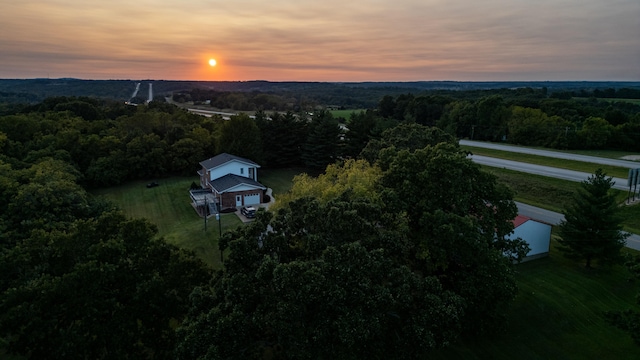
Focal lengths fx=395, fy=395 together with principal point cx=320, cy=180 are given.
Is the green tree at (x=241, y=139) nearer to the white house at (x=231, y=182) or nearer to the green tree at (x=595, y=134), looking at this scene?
the white house at (x=231, y=182)

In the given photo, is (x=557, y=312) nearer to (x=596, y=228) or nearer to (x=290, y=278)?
(x=596, y=228)

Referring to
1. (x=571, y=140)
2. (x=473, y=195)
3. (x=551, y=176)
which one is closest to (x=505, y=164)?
(x=551, y=176)

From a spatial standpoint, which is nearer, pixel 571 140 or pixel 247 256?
pixel 247 256

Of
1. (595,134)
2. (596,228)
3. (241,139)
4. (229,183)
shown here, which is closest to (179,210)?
(229,183)

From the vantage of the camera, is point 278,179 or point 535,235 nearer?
point 535,235

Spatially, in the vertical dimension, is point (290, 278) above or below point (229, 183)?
above

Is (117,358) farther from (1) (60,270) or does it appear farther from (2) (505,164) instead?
(2) (505,164)

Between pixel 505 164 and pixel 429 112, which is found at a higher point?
pixel 429 112
